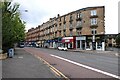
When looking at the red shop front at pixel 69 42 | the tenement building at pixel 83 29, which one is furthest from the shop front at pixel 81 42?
the red shop front at pixel 69 42

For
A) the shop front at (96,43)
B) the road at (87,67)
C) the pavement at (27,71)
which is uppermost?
the shop front at (96,43)

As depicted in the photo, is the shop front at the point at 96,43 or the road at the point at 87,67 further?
the shop front at the point at 96,43

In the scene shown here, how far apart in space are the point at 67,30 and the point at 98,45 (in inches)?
767

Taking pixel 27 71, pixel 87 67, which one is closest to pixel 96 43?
pixel 87 67

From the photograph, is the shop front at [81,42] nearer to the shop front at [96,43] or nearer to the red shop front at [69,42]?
the shop front at [96,43]

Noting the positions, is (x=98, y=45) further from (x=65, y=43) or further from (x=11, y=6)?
(x=11, y=6)

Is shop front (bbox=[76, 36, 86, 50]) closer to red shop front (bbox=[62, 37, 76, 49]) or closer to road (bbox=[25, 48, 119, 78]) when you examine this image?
red shop front (bbox=[62, 37, 76, 49])

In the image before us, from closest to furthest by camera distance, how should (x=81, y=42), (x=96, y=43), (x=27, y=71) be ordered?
(x=27, y=71)
(x=96, y=43)
(x=81, y=42)

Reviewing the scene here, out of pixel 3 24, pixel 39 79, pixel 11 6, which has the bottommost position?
pixel 39 79

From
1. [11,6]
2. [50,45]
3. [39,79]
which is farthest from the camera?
[50,45]

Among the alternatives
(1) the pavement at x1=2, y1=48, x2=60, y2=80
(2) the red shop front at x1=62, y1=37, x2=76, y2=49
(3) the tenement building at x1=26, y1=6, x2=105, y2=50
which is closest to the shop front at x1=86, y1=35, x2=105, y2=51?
(3) the tenement building at x1=26, y1=6, x2=105, y2=50

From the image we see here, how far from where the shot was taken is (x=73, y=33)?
86.2 metres

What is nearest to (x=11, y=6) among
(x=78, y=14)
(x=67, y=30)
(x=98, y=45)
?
(x=98, y=45)

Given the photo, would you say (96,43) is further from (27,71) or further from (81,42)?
(27,71)
